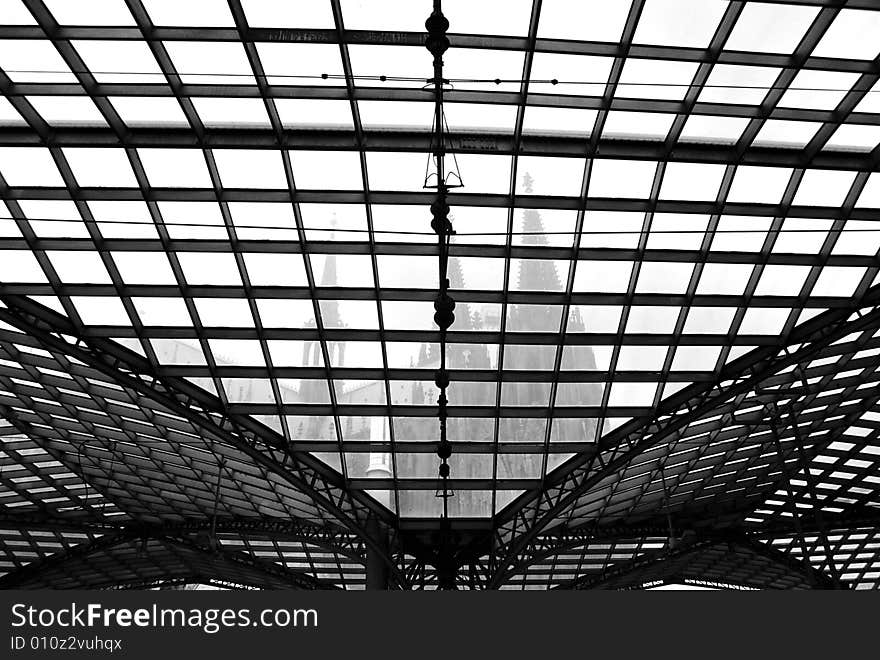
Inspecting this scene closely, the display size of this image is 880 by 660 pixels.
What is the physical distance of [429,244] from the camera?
2511cm

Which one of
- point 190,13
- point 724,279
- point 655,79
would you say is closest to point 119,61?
point 190,13

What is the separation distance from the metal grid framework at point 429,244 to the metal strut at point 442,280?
2.53ft

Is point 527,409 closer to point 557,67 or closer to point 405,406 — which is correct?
point 405,406

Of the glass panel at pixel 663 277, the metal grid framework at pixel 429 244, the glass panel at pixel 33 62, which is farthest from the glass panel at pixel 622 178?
the glass panel at pixel 33 62

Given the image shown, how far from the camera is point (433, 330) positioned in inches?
1110

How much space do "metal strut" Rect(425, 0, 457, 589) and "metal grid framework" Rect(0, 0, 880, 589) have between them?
77 cm

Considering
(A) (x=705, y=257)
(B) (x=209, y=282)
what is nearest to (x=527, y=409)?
(A) (x=705, y=257)

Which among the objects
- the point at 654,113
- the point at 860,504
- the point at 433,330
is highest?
the point at 654,113

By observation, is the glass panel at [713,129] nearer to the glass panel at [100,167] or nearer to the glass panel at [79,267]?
the glass panel at [100,167]

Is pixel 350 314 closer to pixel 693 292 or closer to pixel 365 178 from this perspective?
pixel 365 178

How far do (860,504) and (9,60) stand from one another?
50282 millimetres

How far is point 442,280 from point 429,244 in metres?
1.45

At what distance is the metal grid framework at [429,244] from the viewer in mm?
19375

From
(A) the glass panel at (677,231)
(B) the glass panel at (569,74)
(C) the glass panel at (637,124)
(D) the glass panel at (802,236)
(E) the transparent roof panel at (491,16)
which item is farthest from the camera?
(D) the glass panel at (802,236)
